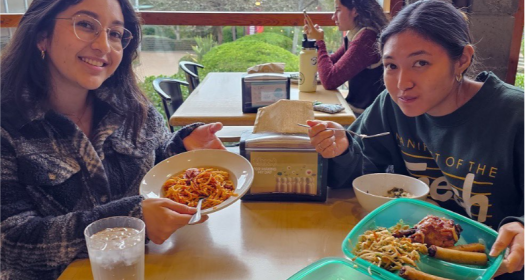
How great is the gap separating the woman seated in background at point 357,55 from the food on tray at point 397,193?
150cm

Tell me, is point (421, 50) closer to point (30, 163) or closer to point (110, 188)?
point (110, 188)

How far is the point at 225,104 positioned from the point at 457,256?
5.68 ft

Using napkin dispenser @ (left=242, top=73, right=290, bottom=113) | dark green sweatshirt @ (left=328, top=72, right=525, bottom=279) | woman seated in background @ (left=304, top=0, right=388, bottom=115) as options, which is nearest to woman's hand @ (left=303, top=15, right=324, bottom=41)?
woman seated in background @ (left=304, top=0, right=388, bottom=115)

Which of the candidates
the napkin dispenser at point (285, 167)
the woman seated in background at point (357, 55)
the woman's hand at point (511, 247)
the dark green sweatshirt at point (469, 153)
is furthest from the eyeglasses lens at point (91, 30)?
the woman seated in background at point (357, 55)

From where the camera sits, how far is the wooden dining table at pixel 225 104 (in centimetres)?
225

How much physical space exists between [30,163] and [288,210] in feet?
2.39

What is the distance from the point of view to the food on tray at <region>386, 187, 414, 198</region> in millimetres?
1351

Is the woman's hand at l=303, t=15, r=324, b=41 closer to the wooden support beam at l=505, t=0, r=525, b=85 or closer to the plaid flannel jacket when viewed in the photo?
the wooden support beam at l=505, t=0, r=525, b=85

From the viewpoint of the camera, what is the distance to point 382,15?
9.49 feet

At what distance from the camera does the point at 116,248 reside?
93 cm

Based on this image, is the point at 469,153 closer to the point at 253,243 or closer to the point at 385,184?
the point at 385,184

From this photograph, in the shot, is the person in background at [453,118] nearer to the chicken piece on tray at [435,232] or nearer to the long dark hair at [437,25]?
the long dark hair at [437,25]

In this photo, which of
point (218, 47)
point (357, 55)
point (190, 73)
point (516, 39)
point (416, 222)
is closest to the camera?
point (416, 222)

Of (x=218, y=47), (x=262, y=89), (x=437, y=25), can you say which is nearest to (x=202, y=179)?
(x=437, y=25)
